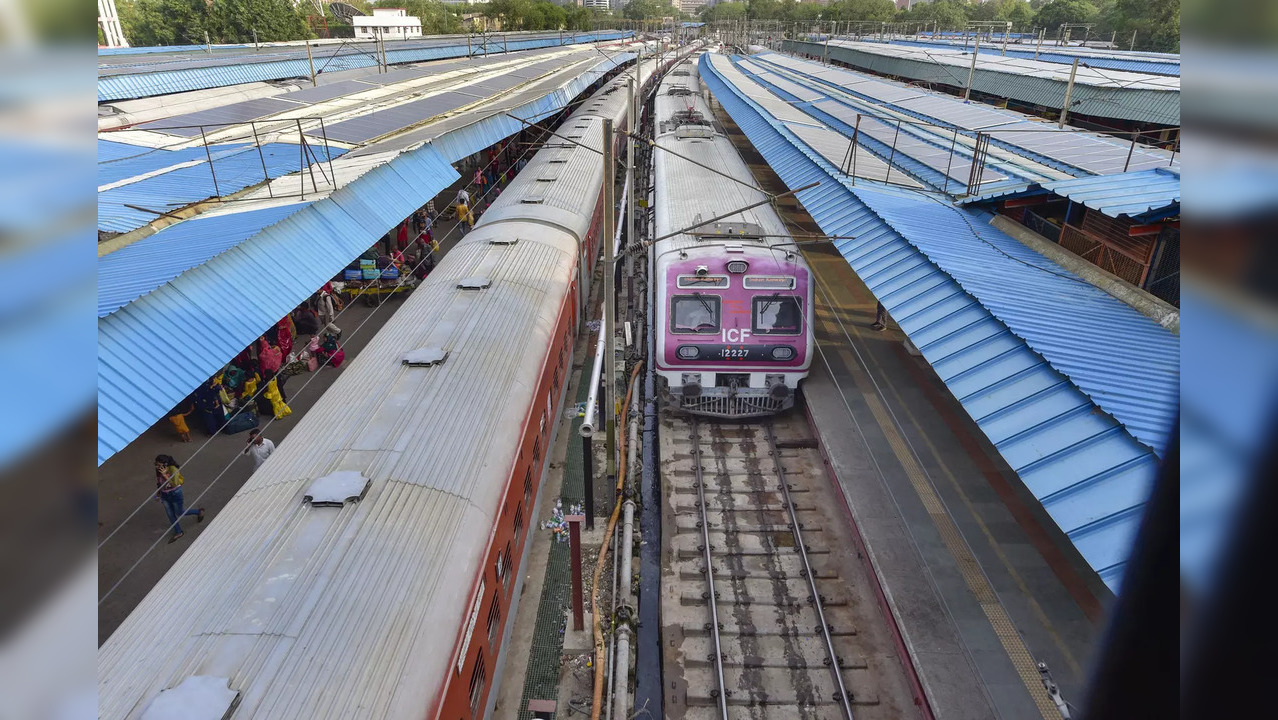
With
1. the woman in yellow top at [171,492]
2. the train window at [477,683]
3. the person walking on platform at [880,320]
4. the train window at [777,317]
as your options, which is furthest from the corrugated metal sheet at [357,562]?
the person walking on platform at [880,320]

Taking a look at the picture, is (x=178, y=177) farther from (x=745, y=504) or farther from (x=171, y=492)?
(x=745, y=504)

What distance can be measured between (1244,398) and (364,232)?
616 inches

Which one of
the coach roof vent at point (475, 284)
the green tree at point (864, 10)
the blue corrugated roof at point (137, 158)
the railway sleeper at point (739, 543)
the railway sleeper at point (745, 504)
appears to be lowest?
the railway sleeper at point (739, 543)

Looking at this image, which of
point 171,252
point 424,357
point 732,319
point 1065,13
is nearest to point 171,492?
point 171,252

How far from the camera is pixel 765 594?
11.3 metres

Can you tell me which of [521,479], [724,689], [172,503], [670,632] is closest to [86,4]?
[521,479]

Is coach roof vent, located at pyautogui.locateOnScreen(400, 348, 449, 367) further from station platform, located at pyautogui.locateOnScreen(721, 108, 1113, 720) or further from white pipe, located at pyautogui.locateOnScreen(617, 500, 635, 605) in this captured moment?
station platform, located at pyautogui.locateOnScreen(721, 108, 1113, 720)

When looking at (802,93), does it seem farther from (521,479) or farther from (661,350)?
(521,479)

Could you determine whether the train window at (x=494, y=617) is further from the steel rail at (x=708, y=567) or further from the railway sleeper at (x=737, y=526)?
the railway sleeper at (x=737, y=526)

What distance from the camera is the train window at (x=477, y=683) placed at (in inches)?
302

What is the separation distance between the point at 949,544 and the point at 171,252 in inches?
502

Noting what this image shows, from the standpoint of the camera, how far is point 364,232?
14984 mm

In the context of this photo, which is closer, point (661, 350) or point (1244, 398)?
point (1244, 398)

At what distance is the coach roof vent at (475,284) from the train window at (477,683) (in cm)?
648
